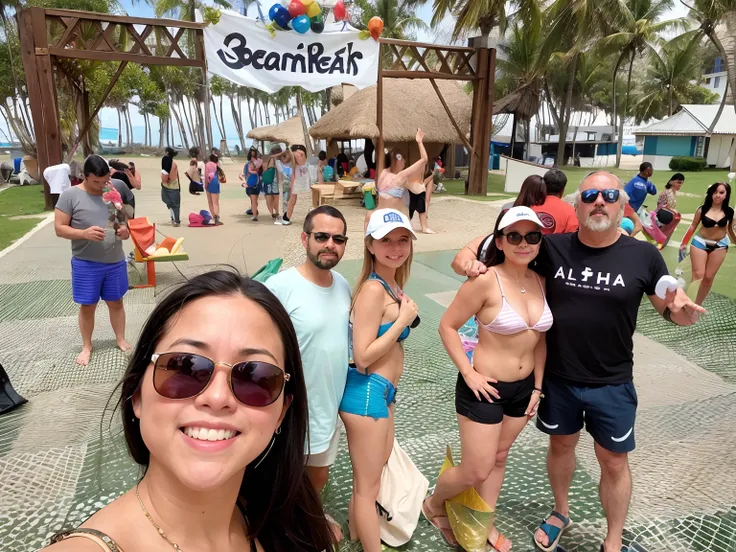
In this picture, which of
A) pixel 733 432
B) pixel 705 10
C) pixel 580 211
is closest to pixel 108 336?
pixel 580 211

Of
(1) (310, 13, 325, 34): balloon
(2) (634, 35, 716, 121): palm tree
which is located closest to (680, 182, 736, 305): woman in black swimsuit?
(1) (310, 13, 325, 34): balloon

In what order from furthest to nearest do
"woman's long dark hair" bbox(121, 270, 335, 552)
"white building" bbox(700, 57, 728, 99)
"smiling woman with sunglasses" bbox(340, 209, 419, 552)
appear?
1. "white building" bbox(700, 57, 728, 99)
2. "smiling woman with sunglasses" bbox(340, 209, 419, 552)
3. "woman's long dark hair" bbox(121, 270, 335, 552)

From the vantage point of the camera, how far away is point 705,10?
A: 26688 mm

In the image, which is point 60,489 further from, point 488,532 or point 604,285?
point 604,285

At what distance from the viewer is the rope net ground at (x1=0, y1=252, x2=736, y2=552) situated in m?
2.64

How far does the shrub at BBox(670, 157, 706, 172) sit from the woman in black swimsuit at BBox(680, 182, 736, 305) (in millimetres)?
31306

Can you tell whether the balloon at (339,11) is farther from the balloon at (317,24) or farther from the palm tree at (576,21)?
the palm tree at (576,21)

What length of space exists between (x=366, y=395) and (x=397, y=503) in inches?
27.1

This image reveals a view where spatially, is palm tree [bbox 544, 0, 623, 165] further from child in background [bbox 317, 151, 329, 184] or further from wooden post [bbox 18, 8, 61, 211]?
wooden post [bbox 18, 8, 61, 211]

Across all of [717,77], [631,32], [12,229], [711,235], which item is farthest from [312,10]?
[717,77]

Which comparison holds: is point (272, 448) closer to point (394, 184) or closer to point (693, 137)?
point (394, 184)

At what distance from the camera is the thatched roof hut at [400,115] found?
1653 cm

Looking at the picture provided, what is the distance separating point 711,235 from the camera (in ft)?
19.0

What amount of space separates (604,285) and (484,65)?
13792 millimetres
